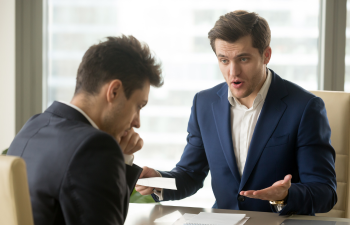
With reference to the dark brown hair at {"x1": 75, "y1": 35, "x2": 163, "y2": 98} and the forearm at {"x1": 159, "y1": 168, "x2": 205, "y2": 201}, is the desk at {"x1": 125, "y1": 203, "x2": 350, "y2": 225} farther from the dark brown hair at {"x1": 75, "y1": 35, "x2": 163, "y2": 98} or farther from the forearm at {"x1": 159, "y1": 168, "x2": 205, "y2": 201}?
the dark brown hair at {"x1": 75, "y1": 35, "x2": 163, "y2": 98}

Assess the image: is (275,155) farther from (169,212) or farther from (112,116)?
(112,116)

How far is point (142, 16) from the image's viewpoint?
2.76 metres

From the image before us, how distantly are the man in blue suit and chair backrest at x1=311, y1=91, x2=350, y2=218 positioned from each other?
8.1 inches

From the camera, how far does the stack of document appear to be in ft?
4.07

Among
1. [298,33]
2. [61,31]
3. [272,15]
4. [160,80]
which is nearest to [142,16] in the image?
[61,31]

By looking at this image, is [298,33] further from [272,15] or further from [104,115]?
[104,115]

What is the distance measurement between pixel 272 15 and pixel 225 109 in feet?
4.03

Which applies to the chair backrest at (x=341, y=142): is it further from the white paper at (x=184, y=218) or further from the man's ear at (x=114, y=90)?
the man's ear at (x=114, y=90)

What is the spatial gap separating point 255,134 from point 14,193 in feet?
3.93

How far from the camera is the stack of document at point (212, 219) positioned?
1239mm

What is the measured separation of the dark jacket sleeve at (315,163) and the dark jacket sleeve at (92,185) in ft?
2.84

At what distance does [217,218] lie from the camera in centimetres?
130

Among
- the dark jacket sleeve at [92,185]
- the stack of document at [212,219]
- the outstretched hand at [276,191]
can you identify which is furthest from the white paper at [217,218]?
the dark jacket sleeve at [92,185]

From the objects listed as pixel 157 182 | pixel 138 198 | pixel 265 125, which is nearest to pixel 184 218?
pixel 157 182
